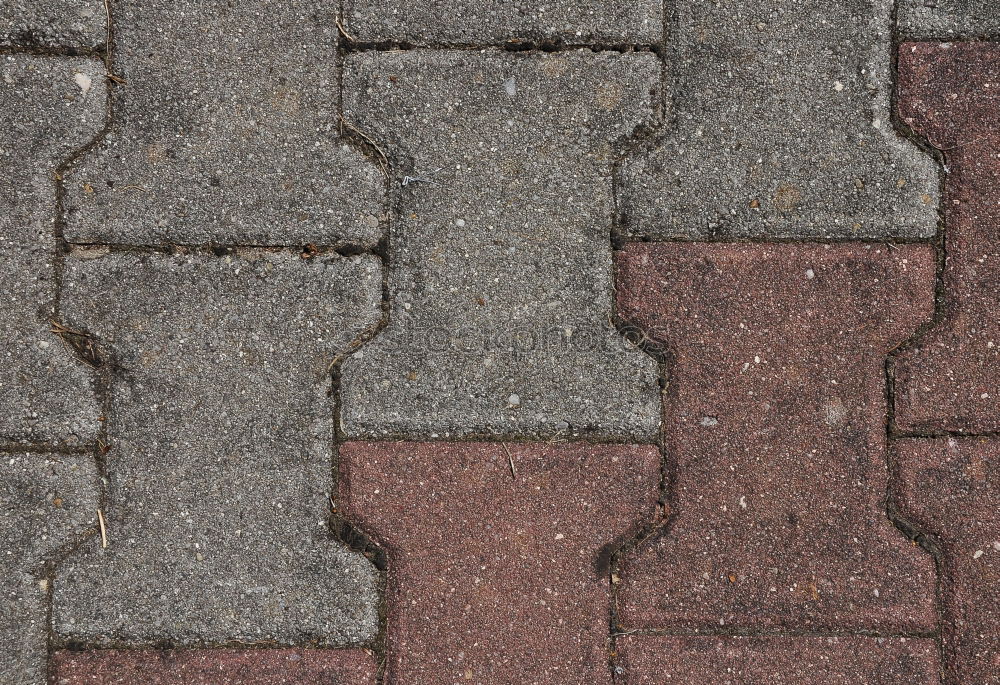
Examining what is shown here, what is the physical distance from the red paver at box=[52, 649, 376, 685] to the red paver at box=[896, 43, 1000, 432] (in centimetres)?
154

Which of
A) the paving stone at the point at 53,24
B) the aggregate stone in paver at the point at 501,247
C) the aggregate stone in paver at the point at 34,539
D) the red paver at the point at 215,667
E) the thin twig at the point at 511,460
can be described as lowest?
the red paver at the point at 215,667

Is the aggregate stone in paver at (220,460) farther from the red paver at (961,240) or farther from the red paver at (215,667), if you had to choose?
the red paver at (961,240)

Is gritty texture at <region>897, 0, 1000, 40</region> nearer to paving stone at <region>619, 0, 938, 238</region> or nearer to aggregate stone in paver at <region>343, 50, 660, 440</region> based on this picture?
paving stone at <region>619, 0, 938, 238</region>

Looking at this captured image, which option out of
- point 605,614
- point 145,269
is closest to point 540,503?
point 605,614

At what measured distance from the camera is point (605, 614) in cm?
176

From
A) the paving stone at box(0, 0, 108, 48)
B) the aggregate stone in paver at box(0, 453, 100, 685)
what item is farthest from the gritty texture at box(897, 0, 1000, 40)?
the aggregate stone in paver at box(0, 453, 100, 685)

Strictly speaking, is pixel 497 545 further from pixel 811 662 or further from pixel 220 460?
pixel 811 662

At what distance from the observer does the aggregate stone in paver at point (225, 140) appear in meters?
1.80

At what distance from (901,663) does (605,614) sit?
0.75m

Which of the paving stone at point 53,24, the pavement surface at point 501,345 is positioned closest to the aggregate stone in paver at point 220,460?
the pavement surface at point 501,345

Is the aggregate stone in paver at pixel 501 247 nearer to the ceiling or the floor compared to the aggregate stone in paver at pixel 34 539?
nearer to the ceiling

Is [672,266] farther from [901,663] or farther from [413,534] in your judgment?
[901,663]

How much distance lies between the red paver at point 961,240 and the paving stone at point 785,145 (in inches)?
2.8

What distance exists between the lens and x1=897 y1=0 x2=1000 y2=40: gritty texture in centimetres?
182
